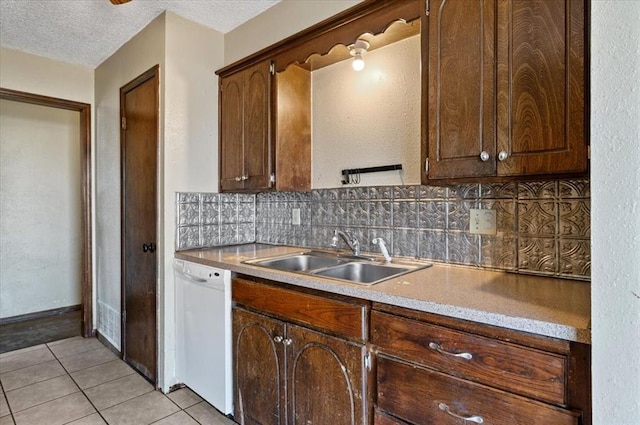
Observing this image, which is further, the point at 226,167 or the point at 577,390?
the point at 226,167

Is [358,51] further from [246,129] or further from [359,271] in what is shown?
[359,271]

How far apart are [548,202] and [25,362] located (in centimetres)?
361

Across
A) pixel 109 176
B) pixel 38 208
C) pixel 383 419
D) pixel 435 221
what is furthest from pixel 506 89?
pixel 38 208

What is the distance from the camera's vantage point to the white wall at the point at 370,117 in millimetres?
1884

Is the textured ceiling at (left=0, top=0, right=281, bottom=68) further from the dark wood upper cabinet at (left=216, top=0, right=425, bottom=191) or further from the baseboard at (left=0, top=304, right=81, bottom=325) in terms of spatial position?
the baseboard at (left=0, top=304, right=81, bottom=325)

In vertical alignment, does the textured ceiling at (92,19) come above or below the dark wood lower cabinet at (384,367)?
above

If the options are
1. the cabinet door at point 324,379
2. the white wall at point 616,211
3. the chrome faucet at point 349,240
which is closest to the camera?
the white wall at point 616,211

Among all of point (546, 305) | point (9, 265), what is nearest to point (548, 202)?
point (546, 305)

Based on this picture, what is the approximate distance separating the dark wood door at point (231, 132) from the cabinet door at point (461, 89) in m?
1.37

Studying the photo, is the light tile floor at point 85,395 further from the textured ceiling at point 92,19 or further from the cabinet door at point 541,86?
the textured ceiling at point 92,19

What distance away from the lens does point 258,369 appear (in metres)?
1.75

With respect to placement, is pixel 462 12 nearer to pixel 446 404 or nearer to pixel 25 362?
pixel 446 404

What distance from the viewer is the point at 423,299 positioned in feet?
3.86

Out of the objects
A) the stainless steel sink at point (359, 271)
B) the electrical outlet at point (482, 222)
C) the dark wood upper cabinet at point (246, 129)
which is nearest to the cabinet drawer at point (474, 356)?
the stainless steel sink at point (359, 271)
